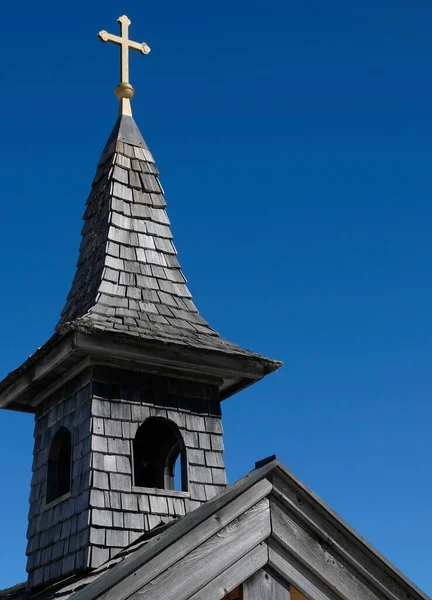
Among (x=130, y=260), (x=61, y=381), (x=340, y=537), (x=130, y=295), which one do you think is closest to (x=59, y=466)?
(x=61, y=381)

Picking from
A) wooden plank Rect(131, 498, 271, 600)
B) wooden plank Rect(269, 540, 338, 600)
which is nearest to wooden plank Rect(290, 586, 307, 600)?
wooden plank Rect(269, 540, 338, 600)

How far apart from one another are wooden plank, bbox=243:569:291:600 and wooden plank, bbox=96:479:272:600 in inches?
18.6

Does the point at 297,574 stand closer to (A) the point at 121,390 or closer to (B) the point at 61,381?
(A) the point at 121,390

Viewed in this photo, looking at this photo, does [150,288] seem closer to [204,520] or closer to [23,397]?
[23,397]

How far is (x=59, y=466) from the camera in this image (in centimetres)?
1077

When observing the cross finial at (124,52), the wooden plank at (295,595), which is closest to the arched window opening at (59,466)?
the wooden plank at (295,595)

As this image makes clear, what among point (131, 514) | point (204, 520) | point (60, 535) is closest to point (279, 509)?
point (204, 520)

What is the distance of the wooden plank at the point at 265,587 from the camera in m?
6.81

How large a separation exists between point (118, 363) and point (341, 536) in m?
3.79

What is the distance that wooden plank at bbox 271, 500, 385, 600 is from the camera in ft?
23.0

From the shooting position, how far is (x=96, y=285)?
10969mm

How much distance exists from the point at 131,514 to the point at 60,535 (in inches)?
34.4

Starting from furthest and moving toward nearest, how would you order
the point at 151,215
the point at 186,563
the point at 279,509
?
the point at 151,215 < the point at 279,509 < the point at 186,563

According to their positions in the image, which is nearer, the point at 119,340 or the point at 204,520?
the point at 204,520
